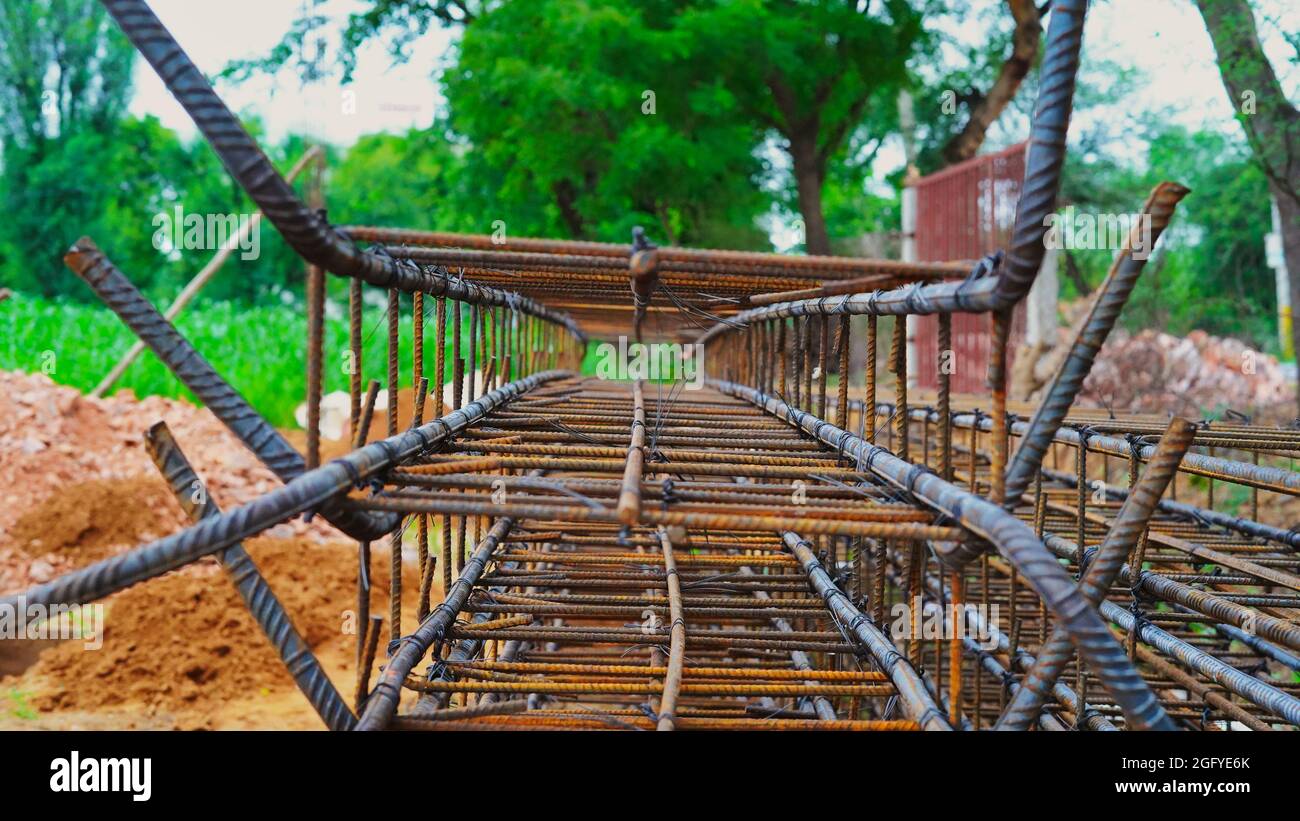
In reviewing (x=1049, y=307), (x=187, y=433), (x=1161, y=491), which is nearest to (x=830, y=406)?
(x=1049, y=307)

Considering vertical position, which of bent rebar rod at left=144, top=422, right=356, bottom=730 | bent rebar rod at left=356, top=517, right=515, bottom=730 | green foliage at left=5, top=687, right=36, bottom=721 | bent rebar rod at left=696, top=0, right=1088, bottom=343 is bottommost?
green foliage at left=5, top=687, right=36, bottom=721

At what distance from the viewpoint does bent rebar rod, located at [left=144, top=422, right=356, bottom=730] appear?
1.96m

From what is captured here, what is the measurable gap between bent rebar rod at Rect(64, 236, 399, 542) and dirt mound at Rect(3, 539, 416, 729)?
4783 millimetres

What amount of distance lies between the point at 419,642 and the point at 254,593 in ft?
3.04

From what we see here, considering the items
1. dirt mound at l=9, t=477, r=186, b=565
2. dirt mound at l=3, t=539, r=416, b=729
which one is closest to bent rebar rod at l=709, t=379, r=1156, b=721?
dirt mound at l=3, t=539, r=416, b=729

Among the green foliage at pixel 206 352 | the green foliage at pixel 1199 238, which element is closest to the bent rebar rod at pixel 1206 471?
the green foliage at pixel 206 352

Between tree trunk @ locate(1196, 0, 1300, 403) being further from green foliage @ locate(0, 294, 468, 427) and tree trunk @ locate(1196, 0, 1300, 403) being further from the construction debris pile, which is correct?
green foliage @ locate(0, 294, 468, 427)

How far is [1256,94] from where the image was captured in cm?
727

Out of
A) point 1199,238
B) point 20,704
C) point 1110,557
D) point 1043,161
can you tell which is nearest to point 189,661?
point 20,704

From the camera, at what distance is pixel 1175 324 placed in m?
17.2

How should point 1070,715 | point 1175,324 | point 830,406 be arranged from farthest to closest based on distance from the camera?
point 1175,324 → point 830,406 → point 1070,715

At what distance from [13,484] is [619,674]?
8001 millimetres

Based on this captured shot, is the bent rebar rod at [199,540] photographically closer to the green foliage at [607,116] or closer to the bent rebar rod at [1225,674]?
the bent rebar rod at [1225,674]
